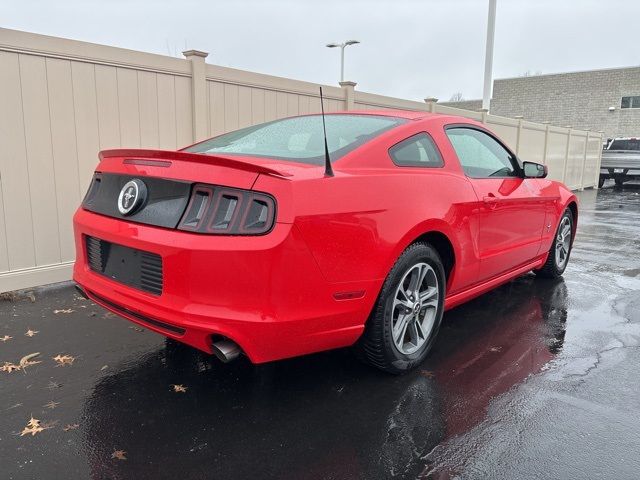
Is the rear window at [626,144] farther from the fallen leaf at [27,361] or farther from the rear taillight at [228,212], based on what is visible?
the fallen leaf at [27,361]

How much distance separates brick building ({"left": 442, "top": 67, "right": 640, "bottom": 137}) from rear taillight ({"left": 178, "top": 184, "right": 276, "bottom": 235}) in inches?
1464

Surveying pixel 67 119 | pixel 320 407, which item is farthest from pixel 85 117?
pixel 320 407

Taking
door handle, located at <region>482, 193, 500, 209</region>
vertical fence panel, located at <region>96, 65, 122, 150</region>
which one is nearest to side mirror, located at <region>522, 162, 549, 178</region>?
door handle, located at <region>482, 193, 500, 209</region>

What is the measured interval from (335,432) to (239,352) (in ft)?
2.07

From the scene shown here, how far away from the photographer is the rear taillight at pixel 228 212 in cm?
238

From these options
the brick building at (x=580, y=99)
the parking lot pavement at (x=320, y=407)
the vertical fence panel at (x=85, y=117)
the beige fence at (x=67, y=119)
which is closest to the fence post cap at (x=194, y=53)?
the beige fence at (x=67, y=119)

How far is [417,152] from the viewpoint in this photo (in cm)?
333

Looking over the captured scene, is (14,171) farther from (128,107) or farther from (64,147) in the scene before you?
(128,107)

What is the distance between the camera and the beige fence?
4.62 m

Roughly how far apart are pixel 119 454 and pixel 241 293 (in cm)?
91

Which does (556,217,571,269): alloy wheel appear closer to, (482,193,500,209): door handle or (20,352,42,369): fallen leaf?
(482,193,500,209): door handle

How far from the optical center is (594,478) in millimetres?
2262

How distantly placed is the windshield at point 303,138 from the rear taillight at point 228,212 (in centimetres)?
52

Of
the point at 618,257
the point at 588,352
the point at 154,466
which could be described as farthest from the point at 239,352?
the point at 618,257
